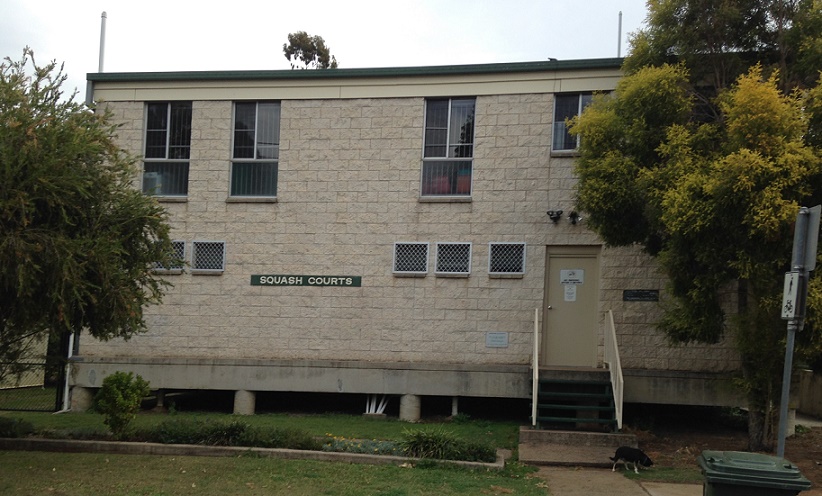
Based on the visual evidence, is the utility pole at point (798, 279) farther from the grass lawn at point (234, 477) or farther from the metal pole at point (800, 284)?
the grass lawn at point (234, 477)

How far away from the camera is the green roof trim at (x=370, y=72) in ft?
49.9

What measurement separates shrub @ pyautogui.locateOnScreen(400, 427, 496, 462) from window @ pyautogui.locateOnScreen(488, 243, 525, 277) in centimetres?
460

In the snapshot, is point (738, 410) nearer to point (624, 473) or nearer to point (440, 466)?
point (624, 473)

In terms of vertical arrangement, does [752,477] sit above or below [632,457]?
above

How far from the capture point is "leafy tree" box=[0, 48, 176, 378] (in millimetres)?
9750

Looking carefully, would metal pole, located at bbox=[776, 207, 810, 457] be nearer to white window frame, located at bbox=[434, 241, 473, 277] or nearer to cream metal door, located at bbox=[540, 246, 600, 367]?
cream metal door, located at bbox=[540, 246, 600, 367]

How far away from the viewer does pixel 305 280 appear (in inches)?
630

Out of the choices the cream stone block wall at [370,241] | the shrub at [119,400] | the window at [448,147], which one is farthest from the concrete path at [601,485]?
the window at [448,147]

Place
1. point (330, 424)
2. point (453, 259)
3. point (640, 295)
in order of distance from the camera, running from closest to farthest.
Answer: point (330, 424) < point (640, 295) < point (453, 259)

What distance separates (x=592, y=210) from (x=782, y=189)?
2.85 meters

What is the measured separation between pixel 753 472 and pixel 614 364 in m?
6.69

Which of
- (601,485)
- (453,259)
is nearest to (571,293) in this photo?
(453,259)

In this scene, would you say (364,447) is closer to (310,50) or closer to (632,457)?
(632,457)

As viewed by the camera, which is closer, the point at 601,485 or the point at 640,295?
the point at 601,485
